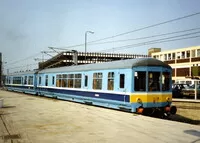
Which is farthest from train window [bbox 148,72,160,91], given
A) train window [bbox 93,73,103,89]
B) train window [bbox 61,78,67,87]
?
train window [bbox 61,78,67,87]

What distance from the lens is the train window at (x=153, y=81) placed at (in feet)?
52.6

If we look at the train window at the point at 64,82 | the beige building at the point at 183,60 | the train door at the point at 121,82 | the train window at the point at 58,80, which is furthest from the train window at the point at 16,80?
the train door at the point at 121,82

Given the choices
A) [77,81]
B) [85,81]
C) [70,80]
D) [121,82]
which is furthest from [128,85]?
[70,80]

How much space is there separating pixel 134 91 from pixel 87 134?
6.02 metres

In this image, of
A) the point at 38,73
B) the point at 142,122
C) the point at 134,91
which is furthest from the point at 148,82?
the point at 38,73

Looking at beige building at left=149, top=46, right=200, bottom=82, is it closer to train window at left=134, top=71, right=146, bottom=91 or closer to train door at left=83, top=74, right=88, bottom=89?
train door at left=83, top=74, right=88, bottom=89

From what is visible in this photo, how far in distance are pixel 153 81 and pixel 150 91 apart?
0.63 metres

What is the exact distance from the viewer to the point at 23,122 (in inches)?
509

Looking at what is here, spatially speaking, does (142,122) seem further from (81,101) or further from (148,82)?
(81,101)

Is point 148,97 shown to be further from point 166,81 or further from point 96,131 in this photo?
point 96,131

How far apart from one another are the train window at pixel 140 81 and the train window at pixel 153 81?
1.00ft

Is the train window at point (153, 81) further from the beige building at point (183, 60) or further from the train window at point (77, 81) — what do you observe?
the beige building at point (183, 60)

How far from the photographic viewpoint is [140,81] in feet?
52.3

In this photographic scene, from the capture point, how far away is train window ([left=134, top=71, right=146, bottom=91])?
51.9 ft
